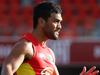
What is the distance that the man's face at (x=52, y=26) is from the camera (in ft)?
12.0

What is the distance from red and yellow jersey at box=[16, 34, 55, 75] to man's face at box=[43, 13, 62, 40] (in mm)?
102

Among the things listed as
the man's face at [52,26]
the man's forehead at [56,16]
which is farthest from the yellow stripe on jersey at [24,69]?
the man's forehead at [56,16]

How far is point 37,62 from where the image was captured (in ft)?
11.9

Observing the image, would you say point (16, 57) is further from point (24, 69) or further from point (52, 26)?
point (52, 26)

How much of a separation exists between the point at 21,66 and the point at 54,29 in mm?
359

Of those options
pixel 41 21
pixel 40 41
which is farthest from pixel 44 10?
pixel 40 41

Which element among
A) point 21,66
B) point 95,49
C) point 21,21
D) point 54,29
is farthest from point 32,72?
point 21,21

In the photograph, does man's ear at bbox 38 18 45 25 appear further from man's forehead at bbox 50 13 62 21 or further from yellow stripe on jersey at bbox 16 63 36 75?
yellow stripe on jersey at bbox 16 63 36 75

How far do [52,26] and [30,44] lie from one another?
0.71 ft

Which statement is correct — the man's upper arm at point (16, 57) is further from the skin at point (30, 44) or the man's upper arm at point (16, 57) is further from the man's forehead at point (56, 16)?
the man's forehead at point (56, 16)

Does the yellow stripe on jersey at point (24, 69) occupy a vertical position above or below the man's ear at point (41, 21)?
below

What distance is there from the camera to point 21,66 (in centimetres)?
359

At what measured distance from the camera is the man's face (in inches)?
144

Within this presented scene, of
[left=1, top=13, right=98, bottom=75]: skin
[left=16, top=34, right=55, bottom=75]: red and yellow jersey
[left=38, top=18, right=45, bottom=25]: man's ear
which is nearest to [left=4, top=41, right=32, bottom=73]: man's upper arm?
[left=1, top=13, right=98, bottom=75]: skin
